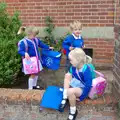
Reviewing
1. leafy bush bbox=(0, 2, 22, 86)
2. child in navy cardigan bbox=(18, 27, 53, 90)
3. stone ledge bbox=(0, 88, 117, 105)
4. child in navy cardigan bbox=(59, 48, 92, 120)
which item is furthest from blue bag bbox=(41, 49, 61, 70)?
child in navy cardigan bbox=(59, 48, 92, 120)

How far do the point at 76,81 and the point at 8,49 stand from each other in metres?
1.79

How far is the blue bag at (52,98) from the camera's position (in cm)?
438

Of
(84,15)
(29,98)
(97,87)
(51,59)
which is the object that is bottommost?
(29,98)

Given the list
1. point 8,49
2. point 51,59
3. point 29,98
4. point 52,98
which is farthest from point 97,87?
point 8,49

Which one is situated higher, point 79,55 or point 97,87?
point 79,55

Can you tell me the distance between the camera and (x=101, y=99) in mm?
4512

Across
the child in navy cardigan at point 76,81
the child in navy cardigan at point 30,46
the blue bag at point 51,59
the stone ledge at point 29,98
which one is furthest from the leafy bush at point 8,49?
the child in navy cardigan at point 76,81

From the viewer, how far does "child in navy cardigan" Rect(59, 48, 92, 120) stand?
4.23 metres

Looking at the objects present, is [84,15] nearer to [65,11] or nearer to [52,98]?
[65,11]

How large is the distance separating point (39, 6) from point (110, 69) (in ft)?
7.30

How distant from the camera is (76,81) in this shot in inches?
172

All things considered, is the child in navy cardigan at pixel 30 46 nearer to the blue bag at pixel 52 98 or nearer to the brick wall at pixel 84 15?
the blue bag at pixel 52 98

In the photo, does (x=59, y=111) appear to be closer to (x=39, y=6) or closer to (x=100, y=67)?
(x=100, y=67)

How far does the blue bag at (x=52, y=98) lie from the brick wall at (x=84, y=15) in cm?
298
